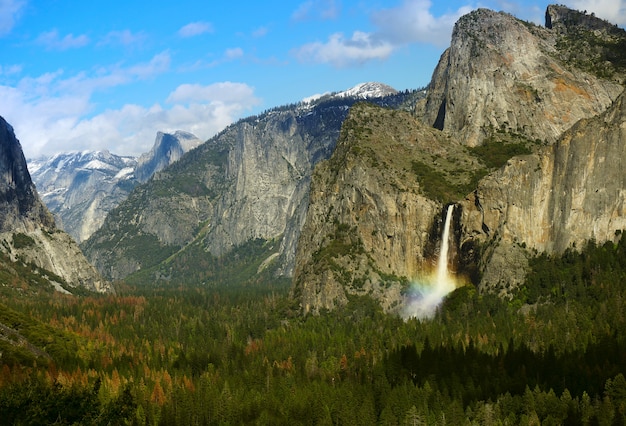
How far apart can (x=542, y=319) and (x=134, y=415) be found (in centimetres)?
9704

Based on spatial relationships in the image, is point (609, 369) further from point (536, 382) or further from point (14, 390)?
point (14, 390)

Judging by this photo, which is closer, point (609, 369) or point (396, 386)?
point (609, 369)

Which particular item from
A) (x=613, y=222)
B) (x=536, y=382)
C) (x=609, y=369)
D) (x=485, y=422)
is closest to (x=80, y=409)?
(x=485, y=422)

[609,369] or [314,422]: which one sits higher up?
[609,369]

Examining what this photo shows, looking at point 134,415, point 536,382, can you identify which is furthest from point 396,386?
point 134,415

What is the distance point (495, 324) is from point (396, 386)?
45.4m

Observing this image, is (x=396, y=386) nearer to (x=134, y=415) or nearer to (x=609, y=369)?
(x=609, y=369)

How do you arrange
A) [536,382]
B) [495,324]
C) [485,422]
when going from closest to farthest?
1. [485,422]
2. [536,382]
3. [495,324]

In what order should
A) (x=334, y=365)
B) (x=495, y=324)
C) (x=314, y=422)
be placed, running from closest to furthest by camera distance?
(x=314, y=422) < (x=334, y=365) < (x=495, y=324)

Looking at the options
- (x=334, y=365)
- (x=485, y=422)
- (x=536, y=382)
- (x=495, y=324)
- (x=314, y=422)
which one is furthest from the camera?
(x=495, y=324)

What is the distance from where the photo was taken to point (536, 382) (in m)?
148

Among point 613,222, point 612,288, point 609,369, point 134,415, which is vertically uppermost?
point 613,222

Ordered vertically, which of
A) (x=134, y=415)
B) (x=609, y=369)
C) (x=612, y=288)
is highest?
(x=612, y=288)

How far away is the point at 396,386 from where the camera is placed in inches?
6088
